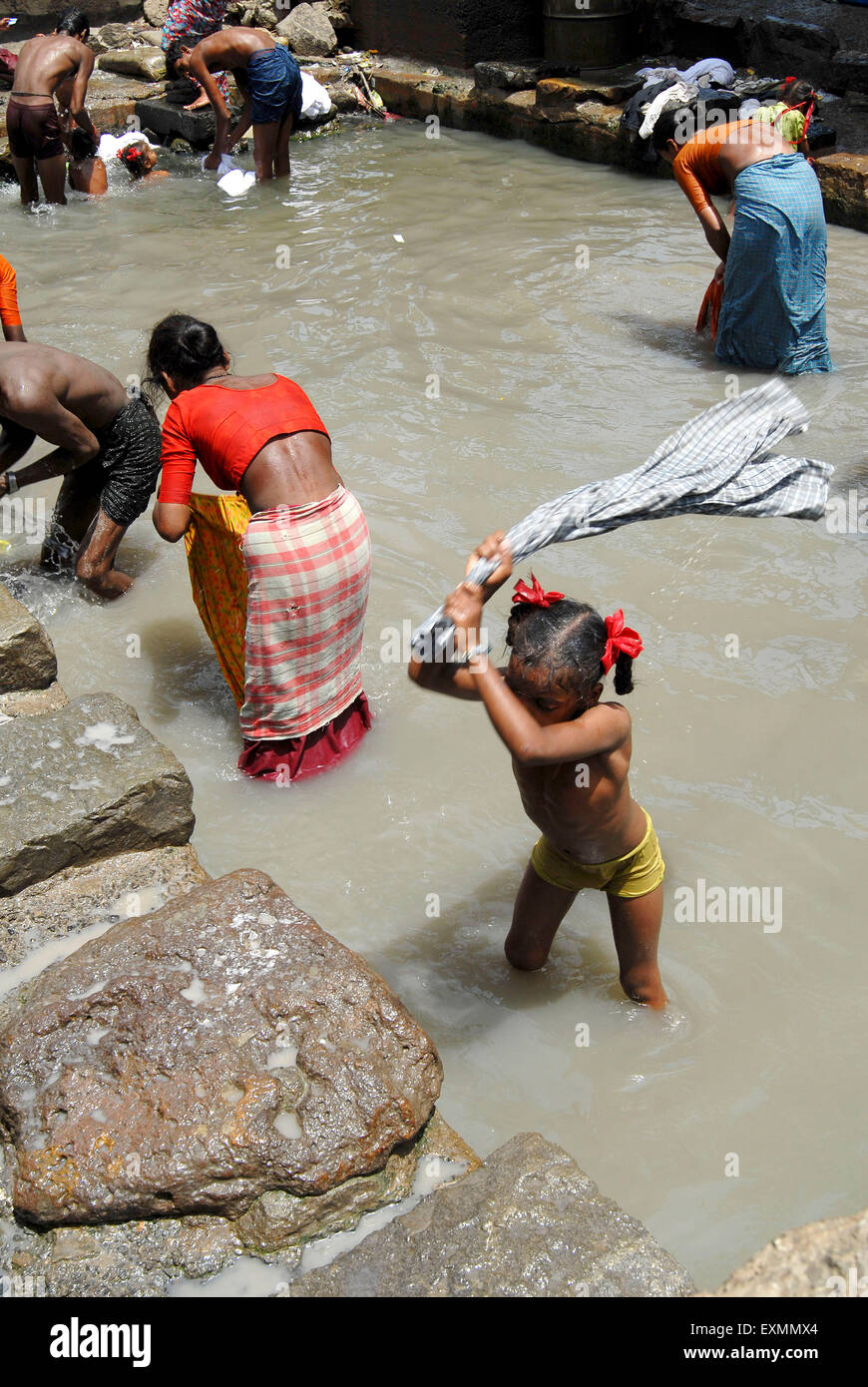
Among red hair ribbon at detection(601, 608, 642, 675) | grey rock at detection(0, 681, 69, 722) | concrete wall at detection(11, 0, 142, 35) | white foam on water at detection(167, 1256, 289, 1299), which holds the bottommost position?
white foam on water at detection(167, 1256, 289, 1299)

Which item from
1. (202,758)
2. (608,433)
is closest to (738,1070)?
(202,758)

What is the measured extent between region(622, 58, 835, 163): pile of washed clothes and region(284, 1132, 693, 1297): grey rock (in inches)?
306

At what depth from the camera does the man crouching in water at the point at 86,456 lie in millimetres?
4160

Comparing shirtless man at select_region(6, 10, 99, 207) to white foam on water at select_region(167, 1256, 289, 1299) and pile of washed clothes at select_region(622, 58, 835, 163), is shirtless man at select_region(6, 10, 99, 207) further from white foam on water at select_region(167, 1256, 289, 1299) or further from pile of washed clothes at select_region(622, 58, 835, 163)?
white foam on water at select_region(167, 1256, 289, 1299)

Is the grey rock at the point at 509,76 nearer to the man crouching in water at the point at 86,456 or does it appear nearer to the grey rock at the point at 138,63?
the grey rock at the point at 138,63

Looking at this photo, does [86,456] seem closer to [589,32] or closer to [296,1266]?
[296,1266]

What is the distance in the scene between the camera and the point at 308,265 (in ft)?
26.3

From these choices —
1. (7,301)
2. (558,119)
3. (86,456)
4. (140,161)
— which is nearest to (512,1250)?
(86,456)

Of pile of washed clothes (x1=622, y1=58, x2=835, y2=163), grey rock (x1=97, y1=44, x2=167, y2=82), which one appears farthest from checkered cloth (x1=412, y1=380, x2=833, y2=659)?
grey rock (x1=97, y1=44, x2=167, y2=82)

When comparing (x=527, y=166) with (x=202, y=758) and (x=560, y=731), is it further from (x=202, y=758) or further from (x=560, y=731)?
(x=560, y=731)

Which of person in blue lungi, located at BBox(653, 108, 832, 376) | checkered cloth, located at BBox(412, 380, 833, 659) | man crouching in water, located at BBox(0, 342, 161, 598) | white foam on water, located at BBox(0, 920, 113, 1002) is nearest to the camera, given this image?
white foam on water, located at BBox(0, 920, 113, 1002)

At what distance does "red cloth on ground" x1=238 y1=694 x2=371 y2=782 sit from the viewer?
3631mm

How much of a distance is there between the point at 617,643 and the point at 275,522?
1358 millimetres

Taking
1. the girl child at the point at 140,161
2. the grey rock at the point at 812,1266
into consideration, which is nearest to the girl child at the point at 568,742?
the grey rock at the point at 812,1266
